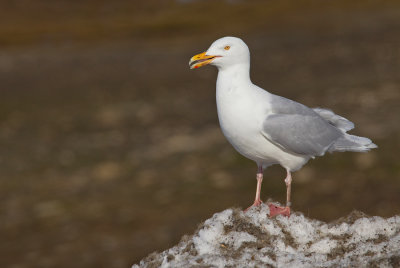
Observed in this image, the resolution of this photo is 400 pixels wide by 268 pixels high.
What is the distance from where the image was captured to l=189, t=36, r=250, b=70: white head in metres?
7.78

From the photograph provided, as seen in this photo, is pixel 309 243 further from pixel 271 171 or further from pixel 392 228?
pixel 271 171

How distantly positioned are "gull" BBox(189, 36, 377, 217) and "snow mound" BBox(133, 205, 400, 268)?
304 millimetres

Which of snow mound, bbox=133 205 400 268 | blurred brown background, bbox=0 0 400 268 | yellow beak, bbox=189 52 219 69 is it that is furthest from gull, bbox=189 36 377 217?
blurred brown background, bbox=0 0 400 268

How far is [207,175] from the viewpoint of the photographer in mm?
19500

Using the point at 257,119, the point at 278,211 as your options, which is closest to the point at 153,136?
the point at 257,119

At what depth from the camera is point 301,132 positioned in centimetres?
802

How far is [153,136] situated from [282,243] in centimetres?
1655

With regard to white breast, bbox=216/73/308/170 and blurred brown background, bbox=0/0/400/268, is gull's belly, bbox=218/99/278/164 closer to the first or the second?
white breast, bbox=216/73/308/170

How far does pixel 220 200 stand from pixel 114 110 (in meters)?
10.0

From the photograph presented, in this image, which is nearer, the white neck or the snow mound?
the snow mound

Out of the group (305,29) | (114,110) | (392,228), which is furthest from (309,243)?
(305,29)

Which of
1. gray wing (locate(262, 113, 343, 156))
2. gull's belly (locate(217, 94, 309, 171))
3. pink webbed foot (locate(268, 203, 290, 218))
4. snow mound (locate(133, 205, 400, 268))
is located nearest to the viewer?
snow mound (locate(133, 205, 400, 268))

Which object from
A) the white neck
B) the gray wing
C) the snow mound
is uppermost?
the white neck

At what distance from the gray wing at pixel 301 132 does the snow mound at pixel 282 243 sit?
814mm
